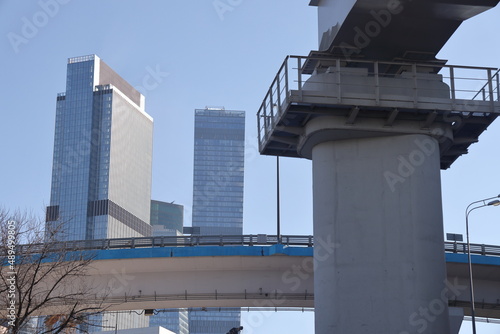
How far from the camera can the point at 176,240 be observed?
4416 cm

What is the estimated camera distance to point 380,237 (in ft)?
80.3

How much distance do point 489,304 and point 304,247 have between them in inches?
389

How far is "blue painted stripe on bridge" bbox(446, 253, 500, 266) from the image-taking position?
42.7 metres

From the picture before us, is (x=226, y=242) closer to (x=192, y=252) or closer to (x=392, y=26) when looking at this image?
(x=192, y=252)

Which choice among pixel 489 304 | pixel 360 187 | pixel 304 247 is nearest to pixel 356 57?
pixel 360 187

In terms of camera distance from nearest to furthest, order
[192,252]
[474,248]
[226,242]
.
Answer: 1. [192,252]
2. [226,242]
3. [474,248]

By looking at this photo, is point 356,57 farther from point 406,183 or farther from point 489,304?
point 489,304

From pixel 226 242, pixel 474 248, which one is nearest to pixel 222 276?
pixel 226 242

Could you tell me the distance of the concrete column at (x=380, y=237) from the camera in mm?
23922

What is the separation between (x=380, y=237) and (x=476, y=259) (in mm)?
20467

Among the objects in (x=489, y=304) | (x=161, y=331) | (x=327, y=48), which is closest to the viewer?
(x=327, y=48)

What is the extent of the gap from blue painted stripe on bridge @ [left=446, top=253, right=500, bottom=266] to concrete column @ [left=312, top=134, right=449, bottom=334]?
18.3 metres

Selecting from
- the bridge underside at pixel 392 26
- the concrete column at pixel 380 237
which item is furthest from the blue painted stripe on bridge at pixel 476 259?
the bridge underside at pixel 392 26

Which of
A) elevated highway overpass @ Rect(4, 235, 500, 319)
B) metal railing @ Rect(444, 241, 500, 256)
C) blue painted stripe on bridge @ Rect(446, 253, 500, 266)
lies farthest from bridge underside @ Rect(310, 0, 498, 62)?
metal railing @ Rect(444, 241, 500, 256)
